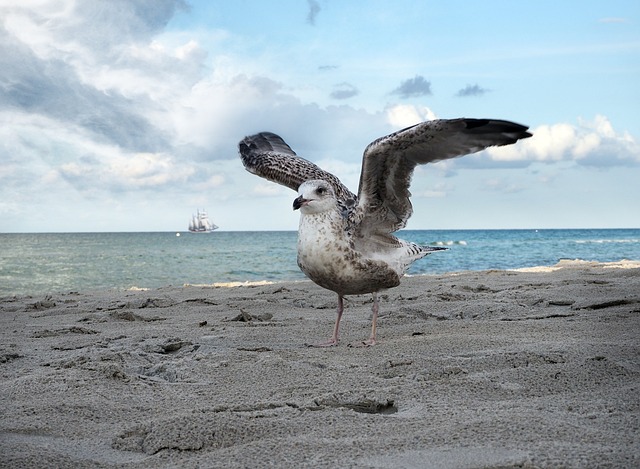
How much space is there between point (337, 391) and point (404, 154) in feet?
8.04

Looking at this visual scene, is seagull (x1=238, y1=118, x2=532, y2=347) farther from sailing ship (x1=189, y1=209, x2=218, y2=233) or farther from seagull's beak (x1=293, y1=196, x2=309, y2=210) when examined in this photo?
sailing ship (x1=189, y1=209, x2=218, y2=233)

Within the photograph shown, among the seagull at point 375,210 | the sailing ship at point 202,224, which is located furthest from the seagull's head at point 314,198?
the sailing ship at point 202,224

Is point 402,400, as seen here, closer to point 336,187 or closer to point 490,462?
point 490,462

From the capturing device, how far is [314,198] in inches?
188

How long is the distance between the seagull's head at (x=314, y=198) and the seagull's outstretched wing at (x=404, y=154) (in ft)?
1.33

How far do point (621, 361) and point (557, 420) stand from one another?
126cm

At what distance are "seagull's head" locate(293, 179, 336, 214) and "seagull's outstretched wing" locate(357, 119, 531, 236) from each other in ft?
1.33

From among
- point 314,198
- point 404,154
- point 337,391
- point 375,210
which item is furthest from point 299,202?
point 337,391

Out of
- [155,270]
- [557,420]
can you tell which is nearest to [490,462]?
[557,420]

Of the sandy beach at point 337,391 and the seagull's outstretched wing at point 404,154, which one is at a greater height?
the seagull's outstretched wing at point 404,154

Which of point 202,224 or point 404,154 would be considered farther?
point 202,224

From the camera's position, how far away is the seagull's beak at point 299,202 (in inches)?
186

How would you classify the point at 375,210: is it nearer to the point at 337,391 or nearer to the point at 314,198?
the point at 314,198

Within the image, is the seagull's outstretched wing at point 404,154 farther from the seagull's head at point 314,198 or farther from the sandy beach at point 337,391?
the sandy beach at point 337,391
